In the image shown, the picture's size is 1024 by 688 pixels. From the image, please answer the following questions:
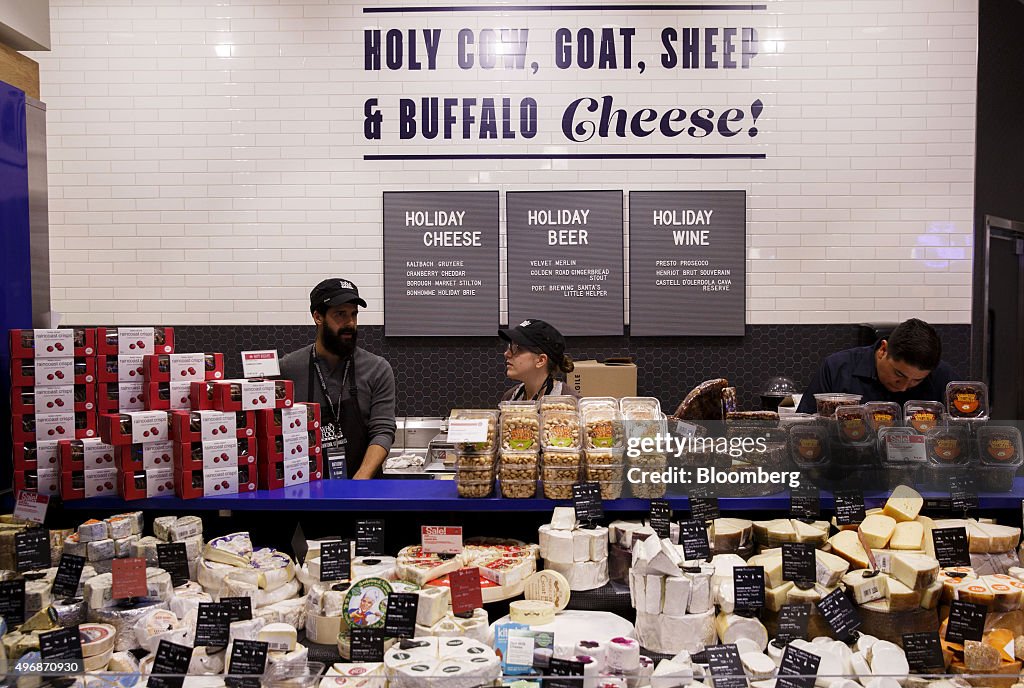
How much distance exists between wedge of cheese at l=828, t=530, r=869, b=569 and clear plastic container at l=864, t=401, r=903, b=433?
42 centimetres

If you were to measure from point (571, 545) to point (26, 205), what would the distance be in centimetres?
269

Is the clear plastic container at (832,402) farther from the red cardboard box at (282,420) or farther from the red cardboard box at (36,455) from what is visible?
the red cardboard box at (36,455)

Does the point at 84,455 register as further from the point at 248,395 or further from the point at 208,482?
the point at 248,395

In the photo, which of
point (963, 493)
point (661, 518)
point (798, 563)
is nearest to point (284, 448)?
point (661, 518)

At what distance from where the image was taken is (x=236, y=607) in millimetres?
2119

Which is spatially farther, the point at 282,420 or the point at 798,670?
the point at 282,420

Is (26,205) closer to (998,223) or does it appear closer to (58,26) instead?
(58,26)

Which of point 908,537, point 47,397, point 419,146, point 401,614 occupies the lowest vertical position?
point 401,614

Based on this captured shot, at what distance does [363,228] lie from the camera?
5.87 metres

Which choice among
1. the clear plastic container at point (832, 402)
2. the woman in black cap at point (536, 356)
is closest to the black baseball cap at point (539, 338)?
the woman in black cap at point (536, 356)

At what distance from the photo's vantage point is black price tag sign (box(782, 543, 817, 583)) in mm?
2266

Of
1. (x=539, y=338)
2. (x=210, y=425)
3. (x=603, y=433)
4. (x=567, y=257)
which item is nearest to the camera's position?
(x=603, y=433)

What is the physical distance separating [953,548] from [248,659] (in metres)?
2.04

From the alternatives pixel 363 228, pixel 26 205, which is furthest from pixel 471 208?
pixel 26 205
